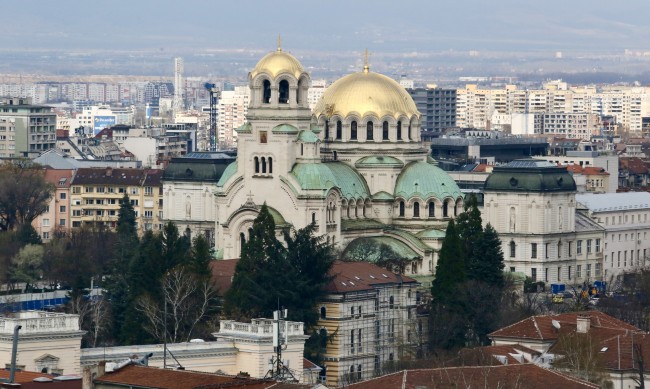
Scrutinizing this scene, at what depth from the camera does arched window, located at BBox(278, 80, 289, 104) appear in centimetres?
12356

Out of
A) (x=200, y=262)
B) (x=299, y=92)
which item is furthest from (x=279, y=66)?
(x=200, y=262)

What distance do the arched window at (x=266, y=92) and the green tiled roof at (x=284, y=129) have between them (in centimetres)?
187

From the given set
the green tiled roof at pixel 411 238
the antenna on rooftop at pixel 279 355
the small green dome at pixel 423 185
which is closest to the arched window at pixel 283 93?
the small green dome at pixel 423 185

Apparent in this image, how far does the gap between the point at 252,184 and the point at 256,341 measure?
Answer: 38974 mm

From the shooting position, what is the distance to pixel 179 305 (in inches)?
3925

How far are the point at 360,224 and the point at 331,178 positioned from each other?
3.37 metres

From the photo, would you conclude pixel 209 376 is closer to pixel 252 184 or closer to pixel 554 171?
pixel 252 184

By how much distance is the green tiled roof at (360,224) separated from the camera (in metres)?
123

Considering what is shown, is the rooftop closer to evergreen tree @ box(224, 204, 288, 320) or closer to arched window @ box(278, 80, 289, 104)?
arched window @ box(278, 80, 289, 104)

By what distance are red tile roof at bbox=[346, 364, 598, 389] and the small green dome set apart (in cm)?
5098

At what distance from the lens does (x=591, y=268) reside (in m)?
136

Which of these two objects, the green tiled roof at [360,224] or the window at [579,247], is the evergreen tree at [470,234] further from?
the window at [579,247]

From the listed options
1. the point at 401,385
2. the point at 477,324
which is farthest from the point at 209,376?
the point at 477,324

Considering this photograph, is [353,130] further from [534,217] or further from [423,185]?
[534,217]
